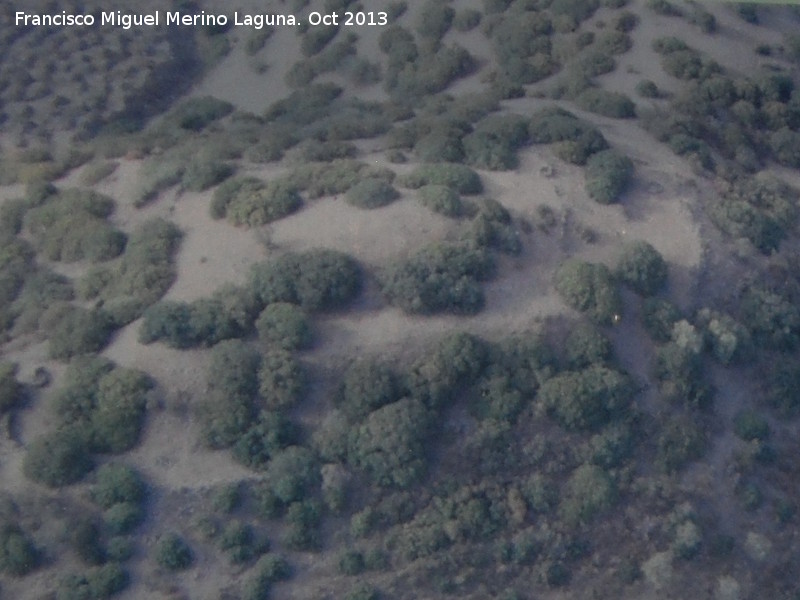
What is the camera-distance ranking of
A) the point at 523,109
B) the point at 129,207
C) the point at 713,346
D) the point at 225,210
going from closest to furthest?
1. the point at 713,346
2. the point at 225,210
3. the point at 129,207
4. the point at 523,109

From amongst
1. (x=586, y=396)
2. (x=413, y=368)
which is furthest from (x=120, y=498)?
(x=586, y=396)

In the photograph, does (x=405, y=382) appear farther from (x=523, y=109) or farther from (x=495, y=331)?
(x=523, y=109)

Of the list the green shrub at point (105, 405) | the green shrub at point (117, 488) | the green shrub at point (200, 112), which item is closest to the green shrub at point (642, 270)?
the green shrub at point (105, 405)

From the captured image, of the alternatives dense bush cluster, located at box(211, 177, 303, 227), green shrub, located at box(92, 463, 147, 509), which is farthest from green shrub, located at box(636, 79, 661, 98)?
green shrub, located at box(92, 463, 147, 509)

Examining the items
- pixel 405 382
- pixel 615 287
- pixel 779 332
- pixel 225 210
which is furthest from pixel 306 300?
pixel 779 332

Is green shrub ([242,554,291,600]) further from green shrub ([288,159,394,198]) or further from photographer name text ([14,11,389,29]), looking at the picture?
photographer name text ([14,11,389,29])

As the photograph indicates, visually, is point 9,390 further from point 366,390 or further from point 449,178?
point 449,178
